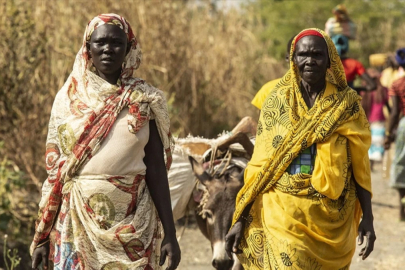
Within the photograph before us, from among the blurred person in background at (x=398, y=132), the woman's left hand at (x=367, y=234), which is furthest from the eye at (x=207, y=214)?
the blurred person in background at (x=398, y=132)

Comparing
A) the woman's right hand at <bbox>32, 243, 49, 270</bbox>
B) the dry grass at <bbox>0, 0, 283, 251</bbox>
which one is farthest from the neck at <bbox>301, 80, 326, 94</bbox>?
the dry grass at <bbox>0, 0, 283, 251</bbox>

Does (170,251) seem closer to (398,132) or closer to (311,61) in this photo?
(311,61)

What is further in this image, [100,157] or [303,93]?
[303,93]

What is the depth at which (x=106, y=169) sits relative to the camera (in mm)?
3697

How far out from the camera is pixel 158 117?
12.6ft

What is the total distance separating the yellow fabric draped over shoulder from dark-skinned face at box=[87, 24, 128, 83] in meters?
1.13

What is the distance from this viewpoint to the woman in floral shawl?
12.1ft

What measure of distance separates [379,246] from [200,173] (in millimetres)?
3284

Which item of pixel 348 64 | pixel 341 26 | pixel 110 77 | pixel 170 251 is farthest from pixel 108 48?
pixel 341 26

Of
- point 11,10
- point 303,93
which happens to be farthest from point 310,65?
point 11,10

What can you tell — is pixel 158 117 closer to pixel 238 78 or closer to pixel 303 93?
pixel 303 93

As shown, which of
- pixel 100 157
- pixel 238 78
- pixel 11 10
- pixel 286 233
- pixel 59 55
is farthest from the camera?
pixel 238 78

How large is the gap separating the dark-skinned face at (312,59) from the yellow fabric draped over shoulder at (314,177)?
4 cm

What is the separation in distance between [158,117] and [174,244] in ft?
2.10
